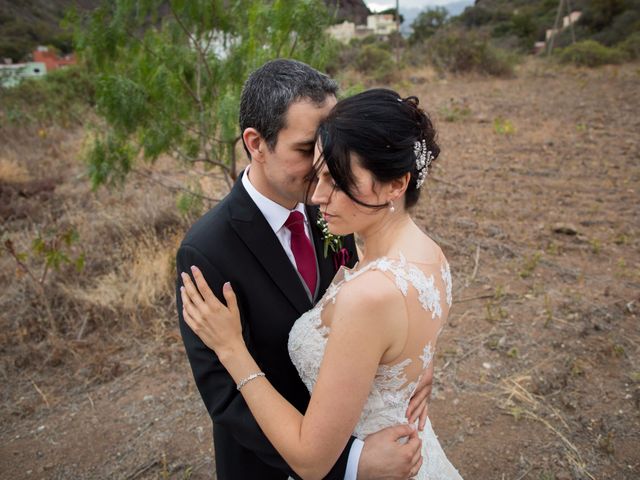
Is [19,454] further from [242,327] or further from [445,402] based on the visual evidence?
[445,402]

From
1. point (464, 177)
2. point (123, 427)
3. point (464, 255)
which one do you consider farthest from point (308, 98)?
point (464, 177)

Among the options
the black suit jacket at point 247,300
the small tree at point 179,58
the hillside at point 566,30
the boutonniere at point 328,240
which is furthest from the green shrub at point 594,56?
the black suit jacket at point 247,300

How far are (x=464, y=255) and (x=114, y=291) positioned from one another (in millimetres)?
3640

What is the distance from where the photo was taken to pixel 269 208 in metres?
1.77

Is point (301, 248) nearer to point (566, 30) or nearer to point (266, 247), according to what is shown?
point (266, 247)

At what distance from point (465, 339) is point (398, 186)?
9.18ft

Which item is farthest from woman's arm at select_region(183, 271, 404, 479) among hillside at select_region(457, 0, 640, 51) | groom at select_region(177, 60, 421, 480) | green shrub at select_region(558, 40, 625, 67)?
hillside at select_region(457, 0, 640, 51)

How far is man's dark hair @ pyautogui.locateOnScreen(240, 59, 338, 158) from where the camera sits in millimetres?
1683

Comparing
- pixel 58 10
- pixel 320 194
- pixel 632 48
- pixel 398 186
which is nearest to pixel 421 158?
pixel 398 186

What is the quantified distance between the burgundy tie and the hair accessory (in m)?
0.50

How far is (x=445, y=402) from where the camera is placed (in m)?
3.39

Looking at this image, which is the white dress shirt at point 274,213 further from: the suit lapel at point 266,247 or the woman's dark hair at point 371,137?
the woman's dark hair at point 371,137

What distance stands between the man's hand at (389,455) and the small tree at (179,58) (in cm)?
256

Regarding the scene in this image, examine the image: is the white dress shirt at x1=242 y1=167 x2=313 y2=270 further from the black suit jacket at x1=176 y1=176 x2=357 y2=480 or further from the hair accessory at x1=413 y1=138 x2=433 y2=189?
the hair accessory at x1=413 y1=138 x2=433 y2=189
